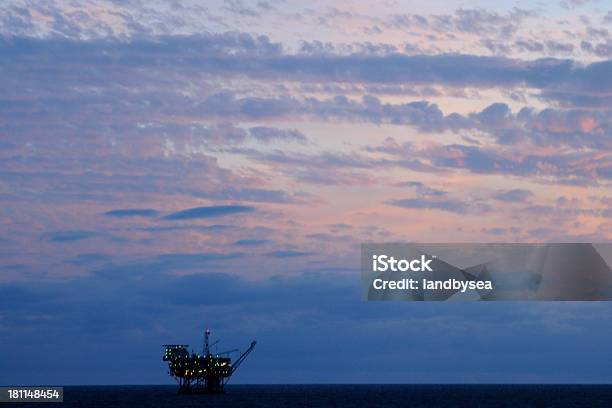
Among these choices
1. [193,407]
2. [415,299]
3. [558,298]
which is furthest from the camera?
[193,407]

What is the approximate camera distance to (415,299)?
5875cm

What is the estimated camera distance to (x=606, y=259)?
65000 mm

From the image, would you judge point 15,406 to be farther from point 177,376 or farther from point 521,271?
point 521,271

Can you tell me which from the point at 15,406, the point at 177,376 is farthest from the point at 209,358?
the point at 15,406

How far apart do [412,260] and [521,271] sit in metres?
7.64

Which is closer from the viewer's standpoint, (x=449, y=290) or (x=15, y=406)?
(x=449, y=290)

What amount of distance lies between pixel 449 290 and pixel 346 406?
139418mm

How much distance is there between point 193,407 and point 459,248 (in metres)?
121

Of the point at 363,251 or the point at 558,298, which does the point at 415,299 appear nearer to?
the point at 363,251

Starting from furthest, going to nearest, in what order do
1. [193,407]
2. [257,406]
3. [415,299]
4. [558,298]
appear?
[257,406] → [193,407] → [558,298] → [415,299]

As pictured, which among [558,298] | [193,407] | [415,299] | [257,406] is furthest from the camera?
[257,406]

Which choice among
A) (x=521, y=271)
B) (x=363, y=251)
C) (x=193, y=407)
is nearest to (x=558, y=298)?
(x=521, y=271)

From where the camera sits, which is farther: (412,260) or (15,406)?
(15,406)

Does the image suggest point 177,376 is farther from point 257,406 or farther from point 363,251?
point 363,251
